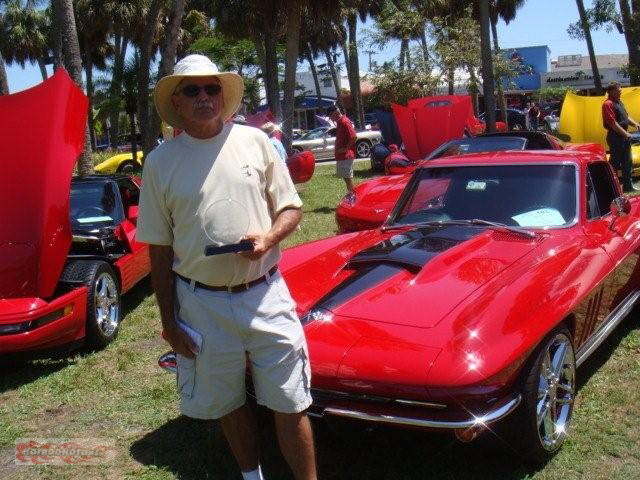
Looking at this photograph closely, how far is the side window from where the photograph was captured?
4316 millimetres

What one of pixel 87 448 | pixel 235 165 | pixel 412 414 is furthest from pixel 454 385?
pixel 87 448

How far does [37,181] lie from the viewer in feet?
16.0

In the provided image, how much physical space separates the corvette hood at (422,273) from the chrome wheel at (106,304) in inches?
92.8

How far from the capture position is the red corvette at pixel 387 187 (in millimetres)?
6316

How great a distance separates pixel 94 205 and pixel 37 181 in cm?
168

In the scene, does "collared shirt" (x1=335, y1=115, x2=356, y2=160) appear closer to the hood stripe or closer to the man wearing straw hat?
the hood stripe

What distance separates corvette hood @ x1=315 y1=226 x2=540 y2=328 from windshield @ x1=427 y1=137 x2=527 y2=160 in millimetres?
3780

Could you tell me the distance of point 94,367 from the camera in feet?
16.4

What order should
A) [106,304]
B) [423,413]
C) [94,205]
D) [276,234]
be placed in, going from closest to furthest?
1. [276,234]
2. [423,413]
3. [106,304]
4. [94,205]

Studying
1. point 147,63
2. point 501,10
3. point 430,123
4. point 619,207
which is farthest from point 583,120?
point 501,10

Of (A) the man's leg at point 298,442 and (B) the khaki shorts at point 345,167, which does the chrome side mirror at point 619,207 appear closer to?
(A) the man's leg at point 298,442

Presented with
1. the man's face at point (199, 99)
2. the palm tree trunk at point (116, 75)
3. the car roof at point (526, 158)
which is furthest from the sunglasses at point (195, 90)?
the palm tree trunk at point (116, 75)

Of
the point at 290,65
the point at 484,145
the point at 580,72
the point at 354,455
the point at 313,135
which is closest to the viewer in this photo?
the point at 354,455

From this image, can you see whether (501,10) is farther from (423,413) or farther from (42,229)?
(423,413)
